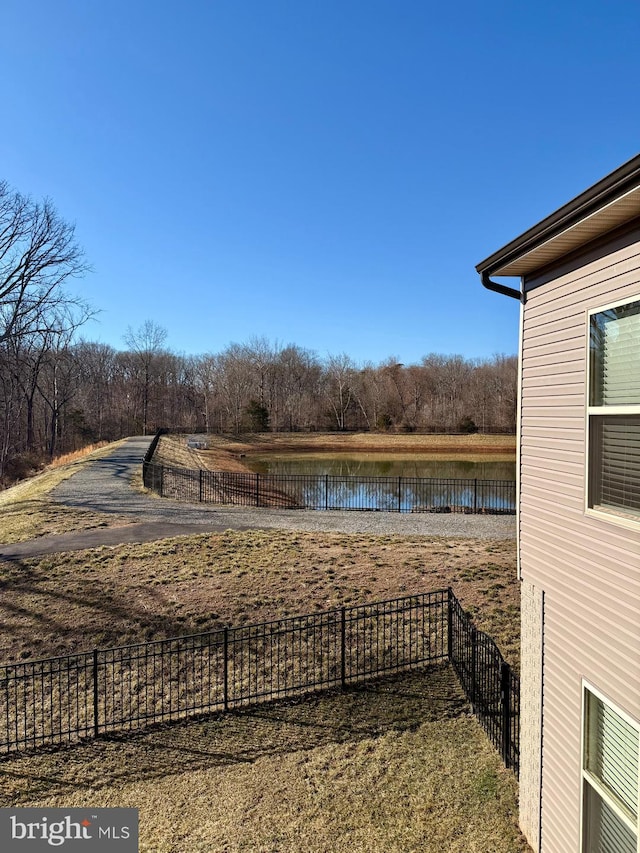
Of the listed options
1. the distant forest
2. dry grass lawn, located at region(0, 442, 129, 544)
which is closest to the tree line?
the distant forest

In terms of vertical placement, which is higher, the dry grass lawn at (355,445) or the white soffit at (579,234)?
the white soffit at (579,234)

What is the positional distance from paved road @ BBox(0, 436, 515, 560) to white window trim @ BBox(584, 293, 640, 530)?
35.3 ft

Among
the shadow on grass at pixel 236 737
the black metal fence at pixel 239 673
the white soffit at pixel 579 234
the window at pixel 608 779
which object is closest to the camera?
the white soffit at pixel 579 234

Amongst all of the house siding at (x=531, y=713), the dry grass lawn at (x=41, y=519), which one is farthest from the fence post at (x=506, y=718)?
the dry grass lawn at (x=41, y=519)

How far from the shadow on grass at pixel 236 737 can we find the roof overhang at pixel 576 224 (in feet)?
19.5

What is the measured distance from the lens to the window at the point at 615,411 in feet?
10.9

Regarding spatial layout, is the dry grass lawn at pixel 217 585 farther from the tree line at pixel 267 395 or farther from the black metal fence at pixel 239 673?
the tree line at pixel 267 395

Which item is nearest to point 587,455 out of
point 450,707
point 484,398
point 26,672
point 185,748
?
point 450,707

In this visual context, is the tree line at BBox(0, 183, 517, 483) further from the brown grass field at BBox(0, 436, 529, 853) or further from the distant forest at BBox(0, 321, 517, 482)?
the brown grass field at BBox(0, 436, 529, 853)

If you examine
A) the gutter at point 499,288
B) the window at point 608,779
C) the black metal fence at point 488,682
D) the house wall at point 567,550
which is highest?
the gutter at point 499,288

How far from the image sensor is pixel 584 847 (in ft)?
12.4

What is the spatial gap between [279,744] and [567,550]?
472 centimetres

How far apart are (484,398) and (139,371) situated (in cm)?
4462

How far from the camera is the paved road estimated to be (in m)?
13.3
